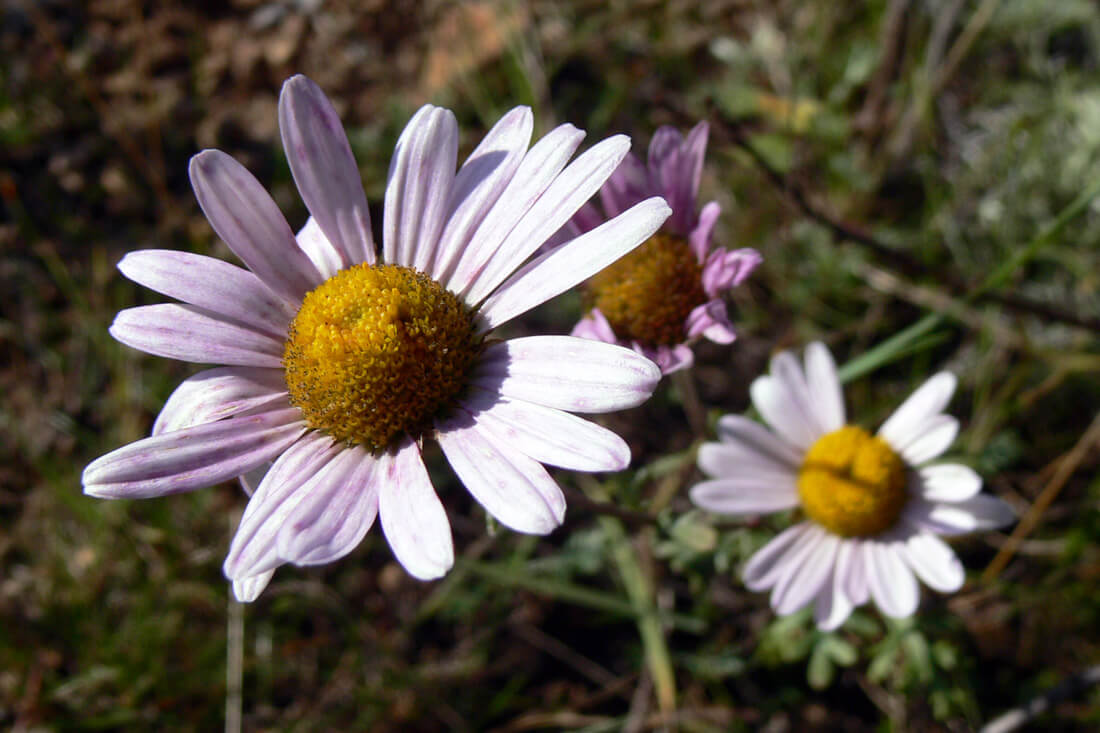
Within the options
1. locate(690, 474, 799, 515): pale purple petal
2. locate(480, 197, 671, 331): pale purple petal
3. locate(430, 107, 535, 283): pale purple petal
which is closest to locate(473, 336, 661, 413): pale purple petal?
locate(480, 197, 671, 331): pale purple petal

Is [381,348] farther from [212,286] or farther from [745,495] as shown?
[745,495]

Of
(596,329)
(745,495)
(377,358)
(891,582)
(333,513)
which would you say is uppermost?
(377,358)

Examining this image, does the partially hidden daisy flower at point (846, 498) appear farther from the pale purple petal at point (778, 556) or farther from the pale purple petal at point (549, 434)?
the pale purple petal at point (549, 434)

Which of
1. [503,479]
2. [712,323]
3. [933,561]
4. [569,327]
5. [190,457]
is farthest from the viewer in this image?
[569,327]

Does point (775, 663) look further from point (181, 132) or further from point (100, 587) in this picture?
point (181, 132)

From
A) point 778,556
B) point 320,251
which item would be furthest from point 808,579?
point 320,251

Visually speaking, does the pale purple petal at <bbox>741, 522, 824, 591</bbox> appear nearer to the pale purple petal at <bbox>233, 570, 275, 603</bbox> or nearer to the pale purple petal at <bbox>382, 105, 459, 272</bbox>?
the pale purple petal at <bbox>382, 105, 459, 272</bbox>
